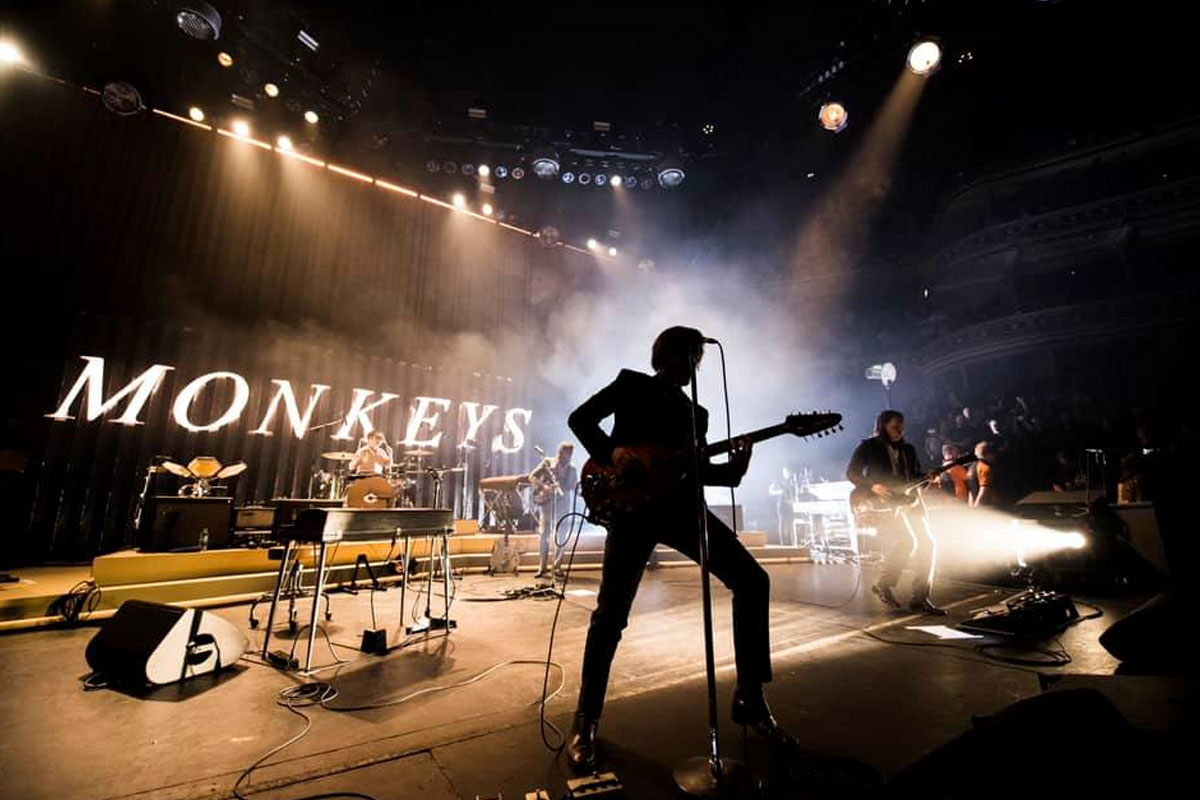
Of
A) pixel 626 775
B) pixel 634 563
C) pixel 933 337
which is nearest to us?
pixel 626 775

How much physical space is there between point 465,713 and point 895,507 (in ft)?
14.8

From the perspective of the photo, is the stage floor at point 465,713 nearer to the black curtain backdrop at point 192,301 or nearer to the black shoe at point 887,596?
the black shoe at point 887,596

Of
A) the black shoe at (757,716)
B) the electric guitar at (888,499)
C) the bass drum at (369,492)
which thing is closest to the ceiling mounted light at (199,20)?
the bass drum at (369,492)

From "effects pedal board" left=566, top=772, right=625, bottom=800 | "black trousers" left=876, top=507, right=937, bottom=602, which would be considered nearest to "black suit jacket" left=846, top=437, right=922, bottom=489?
"black trousers" left=876, top=507, right=937, bottom=602

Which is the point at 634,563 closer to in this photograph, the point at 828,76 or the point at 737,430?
the point at 828,76

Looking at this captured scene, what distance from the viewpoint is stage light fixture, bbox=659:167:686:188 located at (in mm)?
10734

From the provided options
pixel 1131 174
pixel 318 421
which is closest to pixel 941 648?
pixel 318 421

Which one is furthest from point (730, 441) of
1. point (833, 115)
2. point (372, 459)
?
point (833, 115)

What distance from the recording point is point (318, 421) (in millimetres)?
9531

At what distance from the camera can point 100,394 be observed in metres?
7.49

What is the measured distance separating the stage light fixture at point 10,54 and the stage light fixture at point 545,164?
8.08 m

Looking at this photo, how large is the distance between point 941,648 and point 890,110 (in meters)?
12.2

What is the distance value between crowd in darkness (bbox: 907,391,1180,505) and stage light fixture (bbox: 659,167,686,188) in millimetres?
7768

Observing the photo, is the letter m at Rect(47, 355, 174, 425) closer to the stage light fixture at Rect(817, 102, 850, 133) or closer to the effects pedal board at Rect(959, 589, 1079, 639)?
the effects pedal board at Rect(959, 589, 1079, 639)
